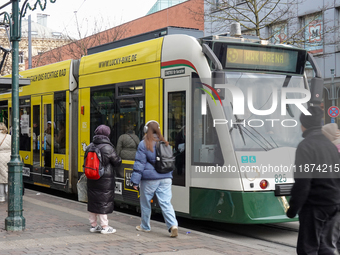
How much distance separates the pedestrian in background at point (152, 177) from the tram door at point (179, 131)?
599mm

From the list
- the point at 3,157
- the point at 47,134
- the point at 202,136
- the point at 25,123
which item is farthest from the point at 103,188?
the point at 25,123

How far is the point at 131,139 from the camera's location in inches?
340

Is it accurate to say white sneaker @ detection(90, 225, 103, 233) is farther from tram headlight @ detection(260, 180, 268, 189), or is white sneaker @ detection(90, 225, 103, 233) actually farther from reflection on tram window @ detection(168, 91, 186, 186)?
tram headlight @ detection(260, 180, 268, 189)

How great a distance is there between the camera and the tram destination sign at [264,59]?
740cm

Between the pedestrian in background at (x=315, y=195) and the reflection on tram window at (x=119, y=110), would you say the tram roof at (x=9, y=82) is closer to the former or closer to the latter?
the reflection on tram window at (x=119, y=110)

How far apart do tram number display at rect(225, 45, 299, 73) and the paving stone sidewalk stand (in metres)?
2.54

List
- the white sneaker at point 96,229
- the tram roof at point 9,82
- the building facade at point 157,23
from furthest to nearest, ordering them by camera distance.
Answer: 1. the building facade at point 157,23
2. the tram roof at point 9,82
3. the white sneaker at point 96,229

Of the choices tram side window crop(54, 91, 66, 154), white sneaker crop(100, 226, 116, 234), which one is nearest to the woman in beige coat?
tram side window crop(54, 91, 66, 154)

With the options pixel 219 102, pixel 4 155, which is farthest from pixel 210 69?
pixel 4 155

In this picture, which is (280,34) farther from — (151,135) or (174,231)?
(174,231)

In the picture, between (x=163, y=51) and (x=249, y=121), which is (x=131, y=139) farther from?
(x=249, y=121)

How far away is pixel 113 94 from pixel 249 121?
2.97 meters

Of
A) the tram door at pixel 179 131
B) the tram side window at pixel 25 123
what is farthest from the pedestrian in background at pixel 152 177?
the tram side window at pixel 25 123

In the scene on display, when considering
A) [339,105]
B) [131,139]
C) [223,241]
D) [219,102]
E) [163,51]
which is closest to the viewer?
[223,241]
